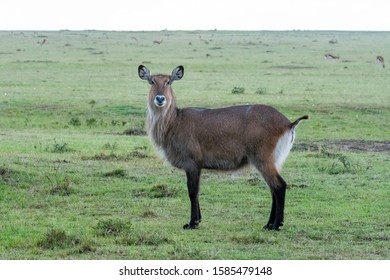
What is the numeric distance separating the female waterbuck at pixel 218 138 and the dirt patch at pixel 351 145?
23.1ft

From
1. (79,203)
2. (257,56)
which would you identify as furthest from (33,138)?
(257,56)

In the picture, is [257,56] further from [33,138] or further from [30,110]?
[33,138]

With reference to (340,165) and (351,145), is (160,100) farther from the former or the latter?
(351,145)

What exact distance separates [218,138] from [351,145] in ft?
27.3

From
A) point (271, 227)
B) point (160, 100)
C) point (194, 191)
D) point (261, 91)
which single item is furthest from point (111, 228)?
point (261, 91)

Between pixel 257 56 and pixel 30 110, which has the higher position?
pixel 257 56

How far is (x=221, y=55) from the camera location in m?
52.6

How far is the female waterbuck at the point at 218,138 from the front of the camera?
941 cm

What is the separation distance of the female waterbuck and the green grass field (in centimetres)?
45

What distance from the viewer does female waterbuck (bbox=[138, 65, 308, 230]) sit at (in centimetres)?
941

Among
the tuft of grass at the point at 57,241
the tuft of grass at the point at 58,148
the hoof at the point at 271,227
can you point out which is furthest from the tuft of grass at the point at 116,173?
the tuft of grass at the point at 57,241

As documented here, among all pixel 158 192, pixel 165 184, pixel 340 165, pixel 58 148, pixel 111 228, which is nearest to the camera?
pixel 111 228

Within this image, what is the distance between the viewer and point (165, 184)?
11.9 meters
